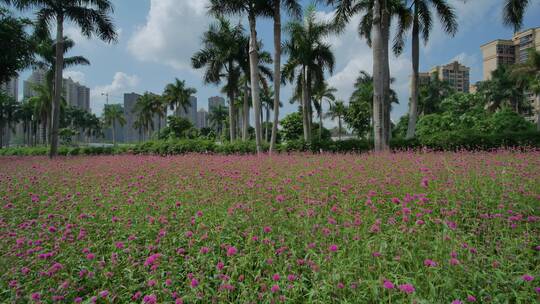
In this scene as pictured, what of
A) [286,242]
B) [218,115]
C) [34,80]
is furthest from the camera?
[34,80]

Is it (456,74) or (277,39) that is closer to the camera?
(277,39)

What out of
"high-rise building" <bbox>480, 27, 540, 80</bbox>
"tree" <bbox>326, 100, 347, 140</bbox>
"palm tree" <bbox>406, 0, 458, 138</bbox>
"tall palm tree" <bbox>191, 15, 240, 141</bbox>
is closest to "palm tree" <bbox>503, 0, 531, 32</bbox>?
"palm tree" <bbox>406, 0, 458, 138</bbox>

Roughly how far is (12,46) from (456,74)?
113 meters

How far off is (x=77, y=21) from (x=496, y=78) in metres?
53.3

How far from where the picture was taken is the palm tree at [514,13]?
539 inches

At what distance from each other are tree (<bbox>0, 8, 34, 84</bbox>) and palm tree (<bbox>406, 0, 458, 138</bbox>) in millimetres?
20770

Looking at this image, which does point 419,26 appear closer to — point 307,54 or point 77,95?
point 307,54

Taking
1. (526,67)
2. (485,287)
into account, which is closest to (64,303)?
(485,287)

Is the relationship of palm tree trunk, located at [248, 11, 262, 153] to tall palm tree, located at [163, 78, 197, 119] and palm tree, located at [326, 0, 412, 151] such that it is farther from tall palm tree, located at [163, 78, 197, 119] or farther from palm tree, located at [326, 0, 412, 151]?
tall palm tree, located at [163, 78, 197, 119]

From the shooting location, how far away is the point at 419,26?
16.8 m

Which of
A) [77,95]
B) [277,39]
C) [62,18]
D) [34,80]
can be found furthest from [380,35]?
[77,95]

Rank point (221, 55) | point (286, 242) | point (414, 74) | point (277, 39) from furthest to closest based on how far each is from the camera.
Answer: point (221, 55) → point (414, 74) → point (277, 39) → point (286, 242)

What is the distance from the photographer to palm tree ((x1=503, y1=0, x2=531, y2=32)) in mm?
13703

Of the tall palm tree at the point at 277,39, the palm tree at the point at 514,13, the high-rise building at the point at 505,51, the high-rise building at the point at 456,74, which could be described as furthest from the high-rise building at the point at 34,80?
the high-rise building at the point at 456,74
